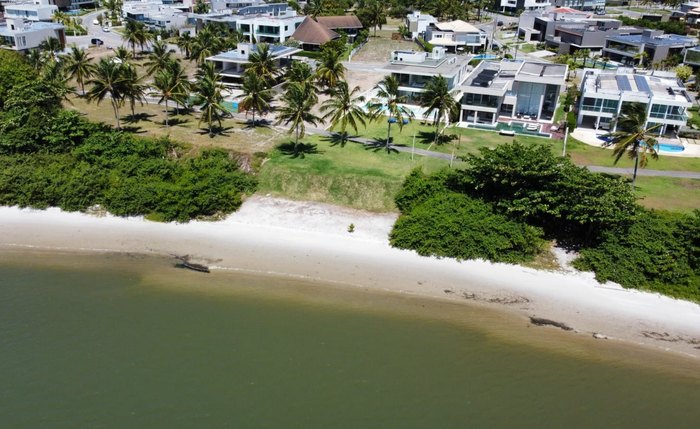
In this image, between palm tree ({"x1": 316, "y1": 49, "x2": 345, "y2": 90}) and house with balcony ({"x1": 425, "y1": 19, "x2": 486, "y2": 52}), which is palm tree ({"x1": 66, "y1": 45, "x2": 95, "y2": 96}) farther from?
house with balcony ({"x1": 425, "y1": 19, "x2": 486, "y2": 52})

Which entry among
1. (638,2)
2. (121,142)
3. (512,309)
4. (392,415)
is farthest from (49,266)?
(638,2)

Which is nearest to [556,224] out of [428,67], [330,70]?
[428,67]

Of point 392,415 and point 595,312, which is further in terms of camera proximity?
point 595,312

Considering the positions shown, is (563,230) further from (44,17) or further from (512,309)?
(44,17)

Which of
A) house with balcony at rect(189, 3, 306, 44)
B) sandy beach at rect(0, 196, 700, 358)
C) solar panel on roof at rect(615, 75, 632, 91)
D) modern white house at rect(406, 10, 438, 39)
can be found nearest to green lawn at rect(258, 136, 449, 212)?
sandy beach at rect(0, 196, 700, 358)

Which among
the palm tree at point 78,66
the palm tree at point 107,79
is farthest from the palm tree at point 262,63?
the palm tree at point 78,66
